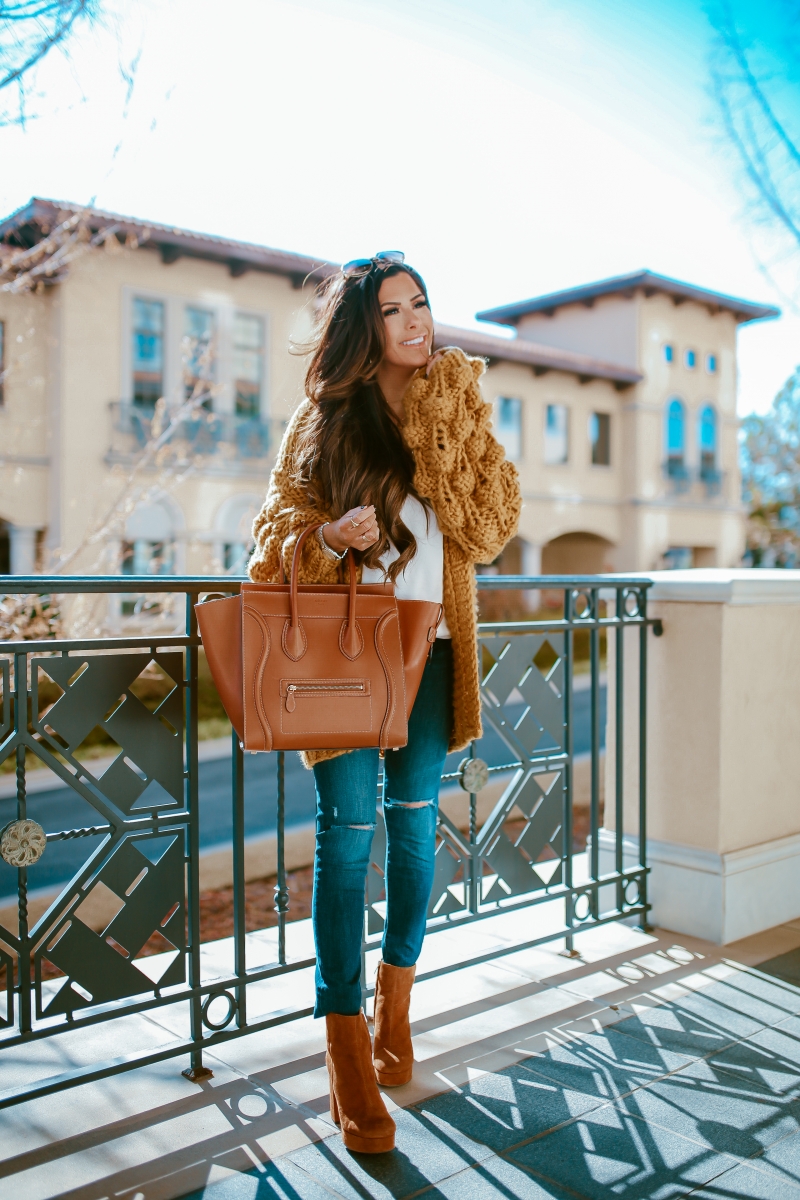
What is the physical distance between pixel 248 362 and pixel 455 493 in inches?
606

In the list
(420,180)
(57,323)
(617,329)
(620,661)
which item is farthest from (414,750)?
(617,329)

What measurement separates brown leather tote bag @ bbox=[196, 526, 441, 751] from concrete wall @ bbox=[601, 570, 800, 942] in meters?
1.69

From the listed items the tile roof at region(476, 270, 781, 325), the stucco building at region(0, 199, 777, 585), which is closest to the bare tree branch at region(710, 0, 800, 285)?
the stucco building at region(0, 199, 777, 585)

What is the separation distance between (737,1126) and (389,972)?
2.58ft

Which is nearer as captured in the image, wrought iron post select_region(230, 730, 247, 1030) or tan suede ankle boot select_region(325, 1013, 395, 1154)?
tan suede ankle boot select_region(325, 1013, 395, 1154)

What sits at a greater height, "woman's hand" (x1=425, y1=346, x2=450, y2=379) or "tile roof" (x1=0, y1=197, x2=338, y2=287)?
"tile roof" (x1=0, y1=197, x2=338, y2=287)

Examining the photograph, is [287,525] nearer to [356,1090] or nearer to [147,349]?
[356,1090]

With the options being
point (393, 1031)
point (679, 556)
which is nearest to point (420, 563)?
point (393, 1031)

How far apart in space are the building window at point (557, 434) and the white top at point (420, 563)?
2078 centimetres

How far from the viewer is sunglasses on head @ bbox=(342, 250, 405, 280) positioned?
2.00 m

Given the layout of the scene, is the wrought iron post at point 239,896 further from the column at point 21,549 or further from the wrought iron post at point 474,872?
the column at point 21,549

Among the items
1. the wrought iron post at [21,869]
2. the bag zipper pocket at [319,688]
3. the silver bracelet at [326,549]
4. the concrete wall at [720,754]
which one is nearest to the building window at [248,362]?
the concrete wall at [720,754]

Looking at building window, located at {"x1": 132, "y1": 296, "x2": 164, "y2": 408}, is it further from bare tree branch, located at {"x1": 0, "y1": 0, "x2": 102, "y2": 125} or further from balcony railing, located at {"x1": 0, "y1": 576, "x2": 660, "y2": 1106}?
balcony railing, located at {"x1": 0, "y1": 576, "x2": 660, "y2": 1106}

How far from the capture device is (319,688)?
174 centimetres
